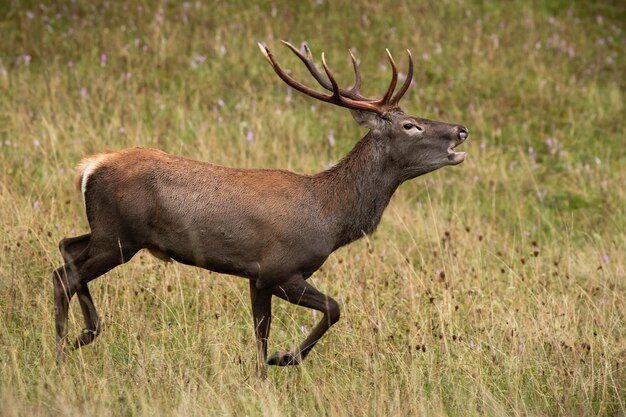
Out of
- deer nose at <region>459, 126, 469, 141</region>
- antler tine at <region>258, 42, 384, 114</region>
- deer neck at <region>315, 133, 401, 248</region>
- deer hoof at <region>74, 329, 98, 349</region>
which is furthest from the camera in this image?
deer nose at <region>459, 126, 469, 141</region>

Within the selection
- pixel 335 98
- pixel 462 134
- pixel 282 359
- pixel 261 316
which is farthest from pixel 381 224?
pixel 282 359

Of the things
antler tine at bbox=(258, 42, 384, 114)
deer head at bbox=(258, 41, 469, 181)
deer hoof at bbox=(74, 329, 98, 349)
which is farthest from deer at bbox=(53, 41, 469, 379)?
deer head at bbox=(258, 41, 469, 181)

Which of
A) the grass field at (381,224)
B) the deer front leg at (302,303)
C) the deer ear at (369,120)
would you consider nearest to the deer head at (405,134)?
the deer ear at (369,120)

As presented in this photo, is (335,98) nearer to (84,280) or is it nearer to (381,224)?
(84,280)

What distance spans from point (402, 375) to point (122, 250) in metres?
1.62

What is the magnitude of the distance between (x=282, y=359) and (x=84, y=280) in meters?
Answer: 1.16

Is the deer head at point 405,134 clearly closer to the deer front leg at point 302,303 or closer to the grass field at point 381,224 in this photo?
the grass field at point 381,224

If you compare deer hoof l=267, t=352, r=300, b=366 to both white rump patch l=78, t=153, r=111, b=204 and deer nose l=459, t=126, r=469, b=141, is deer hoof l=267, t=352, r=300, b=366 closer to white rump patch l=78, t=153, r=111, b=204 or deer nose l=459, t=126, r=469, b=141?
white rump patch l=78, t=153, r=111, b=204

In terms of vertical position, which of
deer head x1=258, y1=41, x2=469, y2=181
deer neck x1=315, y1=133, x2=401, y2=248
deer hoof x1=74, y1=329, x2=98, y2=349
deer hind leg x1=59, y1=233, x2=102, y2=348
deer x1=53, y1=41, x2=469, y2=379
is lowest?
deer hoof x1=74, y1=329, x2=98, y2=349

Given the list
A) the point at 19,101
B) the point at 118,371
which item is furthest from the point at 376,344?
the point at 19,101

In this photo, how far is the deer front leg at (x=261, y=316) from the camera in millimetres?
6172

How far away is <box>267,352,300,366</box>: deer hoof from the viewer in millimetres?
6105

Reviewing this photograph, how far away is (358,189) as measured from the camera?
652 centimetres

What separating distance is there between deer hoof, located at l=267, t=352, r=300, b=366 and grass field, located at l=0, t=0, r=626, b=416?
0.08m
